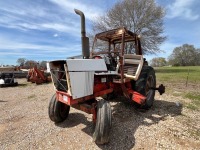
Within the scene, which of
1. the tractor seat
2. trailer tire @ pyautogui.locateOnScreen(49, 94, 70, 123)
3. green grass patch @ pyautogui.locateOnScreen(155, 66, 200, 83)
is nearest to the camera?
trailer tire @ pyautogui.locateOnScreen(49, 94, 70, 123)

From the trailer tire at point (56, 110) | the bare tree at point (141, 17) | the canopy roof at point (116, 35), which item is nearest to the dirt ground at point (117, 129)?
the trailer tire at point (56, 110)

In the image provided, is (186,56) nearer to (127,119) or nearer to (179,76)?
(179,76)

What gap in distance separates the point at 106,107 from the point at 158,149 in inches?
48.0

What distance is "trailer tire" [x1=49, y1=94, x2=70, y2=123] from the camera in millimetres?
4039

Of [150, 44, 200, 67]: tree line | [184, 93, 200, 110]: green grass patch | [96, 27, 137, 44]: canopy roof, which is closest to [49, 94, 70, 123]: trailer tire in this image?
[96, 27, 137, 44]: canopy roof

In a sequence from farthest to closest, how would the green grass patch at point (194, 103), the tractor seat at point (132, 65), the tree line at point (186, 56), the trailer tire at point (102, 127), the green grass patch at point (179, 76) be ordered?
the tree line at point (186, 56)
the green grass patch at point (179, 76)
the green grass patch at point (194, 103)
the tractor seat at point (132, 65)
the trailer tire at point (102, 127)

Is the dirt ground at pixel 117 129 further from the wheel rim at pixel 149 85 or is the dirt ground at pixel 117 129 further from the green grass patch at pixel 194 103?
the wheel rim at pixel 149 85

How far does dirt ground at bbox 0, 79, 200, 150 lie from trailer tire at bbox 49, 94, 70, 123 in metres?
0.16

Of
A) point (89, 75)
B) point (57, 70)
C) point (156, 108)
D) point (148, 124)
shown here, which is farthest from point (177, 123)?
point (57, 70)

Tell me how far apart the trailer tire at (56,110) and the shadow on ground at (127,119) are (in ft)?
0.53

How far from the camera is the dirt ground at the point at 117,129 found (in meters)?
3.27

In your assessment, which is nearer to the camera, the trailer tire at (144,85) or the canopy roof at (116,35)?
the canopy roof at (116,35)

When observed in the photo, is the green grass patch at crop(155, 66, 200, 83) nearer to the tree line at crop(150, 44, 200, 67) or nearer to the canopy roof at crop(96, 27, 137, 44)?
the canopy roof at crop(96, 27, 137, 44)

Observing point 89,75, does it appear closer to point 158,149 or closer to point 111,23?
point 158,149
